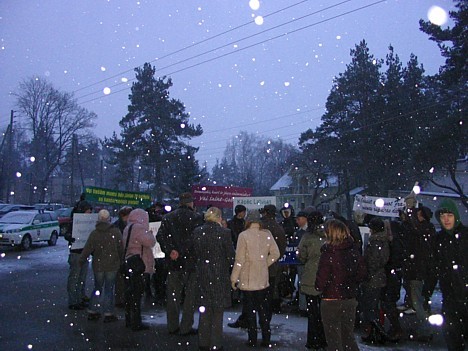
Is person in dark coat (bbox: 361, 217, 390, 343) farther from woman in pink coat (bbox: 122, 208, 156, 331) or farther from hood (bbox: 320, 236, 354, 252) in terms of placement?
woman in pink coat (bbox: 122, 208, 156, 331)

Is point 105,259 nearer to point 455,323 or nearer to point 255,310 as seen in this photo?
point 255,310

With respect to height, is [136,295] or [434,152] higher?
[434,152]

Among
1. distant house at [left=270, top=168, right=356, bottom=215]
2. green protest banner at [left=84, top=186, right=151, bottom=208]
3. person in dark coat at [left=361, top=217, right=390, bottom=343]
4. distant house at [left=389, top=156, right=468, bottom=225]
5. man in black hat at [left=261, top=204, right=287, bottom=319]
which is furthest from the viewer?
distant house at [left=270, top=168, right=356, bottom=215]

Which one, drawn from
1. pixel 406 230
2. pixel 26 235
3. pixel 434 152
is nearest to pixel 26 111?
pixel 26 235

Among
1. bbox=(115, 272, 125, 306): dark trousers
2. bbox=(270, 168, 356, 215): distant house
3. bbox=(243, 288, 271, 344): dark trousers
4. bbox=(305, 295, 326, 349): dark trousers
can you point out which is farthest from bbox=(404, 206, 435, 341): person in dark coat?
bbox=(270, 168, 356, 215): distant house

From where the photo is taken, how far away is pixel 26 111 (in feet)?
198

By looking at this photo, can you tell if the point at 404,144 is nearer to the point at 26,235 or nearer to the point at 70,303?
the point at 26,235

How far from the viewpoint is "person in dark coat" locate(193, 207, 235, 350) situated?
6.66 metres

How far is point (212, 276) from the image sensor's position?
674 centimetres

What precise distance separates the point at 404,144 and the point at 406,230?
34.5 metres

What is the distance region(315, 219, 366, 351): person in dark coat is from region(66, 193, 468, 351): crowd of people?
11mm

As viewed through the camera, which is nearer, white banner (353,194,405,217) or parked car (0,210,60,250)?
white banner (353,194,405,217)

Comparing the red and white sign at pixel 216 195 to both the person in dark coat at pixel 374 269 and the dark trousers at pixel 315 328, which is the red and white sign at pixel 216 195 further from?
the dark trousers at pixel 315 328

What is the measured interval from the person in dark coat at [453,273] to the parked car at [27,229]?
1835 cm
